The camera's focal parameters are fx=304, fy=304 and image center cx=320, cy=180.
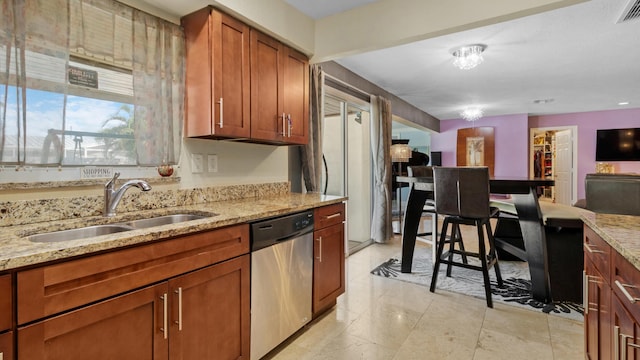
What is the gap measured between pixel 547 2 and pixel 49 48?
2712 millimetres

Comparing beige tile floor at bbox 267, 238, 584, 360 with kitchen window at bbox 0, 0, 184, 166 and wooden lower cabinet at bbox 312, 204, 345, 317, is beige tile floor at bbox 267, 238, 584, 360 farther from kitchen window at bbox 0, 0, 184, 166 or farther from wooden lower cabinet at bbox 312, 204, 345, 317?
kitchen window at bbox 0, 0, 184, 166

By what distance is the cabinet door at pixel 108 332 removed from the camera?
93 centimetres

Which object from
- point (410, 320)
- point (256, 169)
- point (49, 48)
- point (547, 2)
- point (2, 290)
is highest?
point (547, 2)

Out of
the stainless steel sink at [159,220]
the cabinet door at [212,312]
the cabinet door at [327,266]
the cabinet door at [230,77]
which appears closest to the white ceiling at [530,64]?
the cabinet door at [230,77]

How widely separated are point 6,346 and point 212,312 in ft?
2.34

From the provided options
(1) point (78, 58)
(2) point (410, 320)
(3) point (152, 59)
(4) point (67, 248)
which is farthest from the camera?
(2) point (410, 320)

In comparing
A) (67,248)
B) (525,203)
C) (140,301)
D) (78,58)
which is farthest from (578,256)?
(78,58)

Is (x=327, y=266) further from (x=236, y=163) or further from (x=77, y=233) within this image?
(x=77, y=233)

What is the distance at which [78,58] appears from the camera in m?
1.54

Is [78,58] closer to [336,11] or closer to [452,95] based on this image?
[336,11]

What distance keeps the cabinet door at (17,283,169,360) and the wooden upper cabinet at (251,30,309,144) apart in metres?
1.24

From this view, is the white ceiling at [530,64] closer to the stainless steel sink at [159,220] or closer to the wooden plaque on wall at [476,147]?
the wooden plaque on wall at [476,147]

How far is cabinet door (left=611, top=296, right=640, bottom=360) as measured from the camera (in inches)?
34.6

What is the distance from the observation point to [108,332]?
109 centimetres
